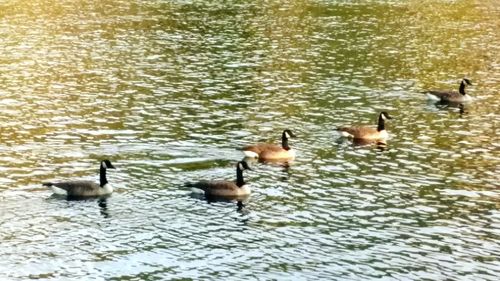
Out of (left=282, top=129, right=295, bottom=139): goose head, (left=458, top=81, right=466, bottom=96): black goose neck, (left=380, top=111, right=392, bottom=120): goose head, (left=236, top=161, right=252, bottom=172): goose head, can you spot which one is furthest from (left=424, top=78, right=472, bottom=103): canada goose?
(left=236, top=161, right=252, bottom=172): goose head

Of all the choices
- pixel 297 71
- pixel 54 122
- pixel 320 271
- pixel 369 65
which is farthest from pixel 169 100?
pixel 320 271

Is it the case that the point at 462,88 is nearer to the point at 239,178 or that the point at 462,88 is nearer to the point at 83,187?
the point at 239,178

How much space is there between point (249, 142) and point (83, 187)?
11.9m

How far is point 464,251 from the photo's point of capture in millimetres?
33750

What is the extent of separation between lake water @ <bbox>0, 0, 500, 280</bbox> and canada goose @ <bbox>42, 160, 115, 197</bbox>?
44 centimetres

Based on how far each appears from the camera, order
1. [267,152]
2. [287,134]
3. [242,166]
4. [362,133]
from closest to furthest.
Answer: [242,166] → [267,152] → [287,134] → [362,133]

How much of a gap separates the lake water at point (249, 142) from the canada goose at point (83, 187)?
0.44m

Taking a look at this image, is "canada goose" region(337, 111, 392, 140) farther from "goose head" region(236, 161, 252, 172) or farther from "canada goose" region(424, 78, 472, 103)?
"canada goose" region(424, 78, 472, 103)

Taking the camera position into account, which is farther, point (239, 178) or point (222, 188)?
point (239, 178)

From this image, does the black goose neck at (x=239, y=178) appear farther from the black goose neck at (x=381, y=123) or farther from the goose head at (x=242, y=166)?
the black goose neck at (x=381, y=123)

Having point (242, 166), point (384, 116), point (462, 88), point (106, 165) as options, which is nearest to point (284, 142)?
point (242, 166)

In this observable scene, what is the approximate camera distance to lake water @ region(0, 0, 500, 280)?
110 feet

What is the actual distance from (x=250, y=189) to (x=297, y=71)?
29.5 meters

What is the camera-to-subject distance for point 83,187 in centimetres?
3997
